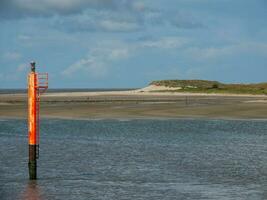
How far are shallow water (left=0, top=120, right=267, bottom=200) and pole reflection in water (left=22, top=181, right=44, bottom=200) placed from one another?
0.03 metres

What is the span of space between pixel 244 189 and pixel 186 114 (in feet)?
108

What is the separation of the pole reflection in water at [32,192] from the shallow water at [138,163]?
3cm

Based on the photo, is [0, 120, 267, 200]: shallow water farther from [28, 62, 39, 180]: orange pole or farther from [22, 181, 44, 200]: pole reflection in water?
[28, 62, 39, 180]: orange pole

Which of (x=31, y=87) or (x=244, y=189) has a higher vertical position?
(x=31, y=87)

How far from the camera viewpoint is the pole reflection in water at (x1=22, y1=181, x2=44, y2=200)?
16.8 metres

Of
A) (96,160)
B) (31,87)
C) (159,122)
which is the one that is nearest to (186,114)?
(159,122)

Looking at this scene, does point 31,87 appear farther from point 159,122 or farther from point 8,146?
point 159,122

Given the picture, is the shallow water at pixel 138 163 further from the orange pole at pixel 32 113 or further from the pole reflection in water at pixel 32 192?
the orange pole at pixel 32 113

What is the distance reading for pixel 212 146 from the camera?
Result: 28.7m

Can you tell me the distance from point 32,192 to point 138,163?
20.0 feet

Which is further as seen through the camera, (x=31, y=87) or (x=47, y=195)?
(x=31, y=87)

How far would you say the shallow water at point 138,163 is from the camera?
17656 millimetres

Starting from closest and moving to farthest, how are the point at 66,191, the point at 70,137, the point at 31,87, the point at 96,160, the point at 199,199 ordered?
the point at 199,199, the point at 66,191, the point at 31,87, the point at 96,160, the point at 70,137

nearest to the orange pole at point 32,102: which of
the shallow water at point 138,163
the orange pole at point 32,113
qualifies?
the orange pole at point 32,113
